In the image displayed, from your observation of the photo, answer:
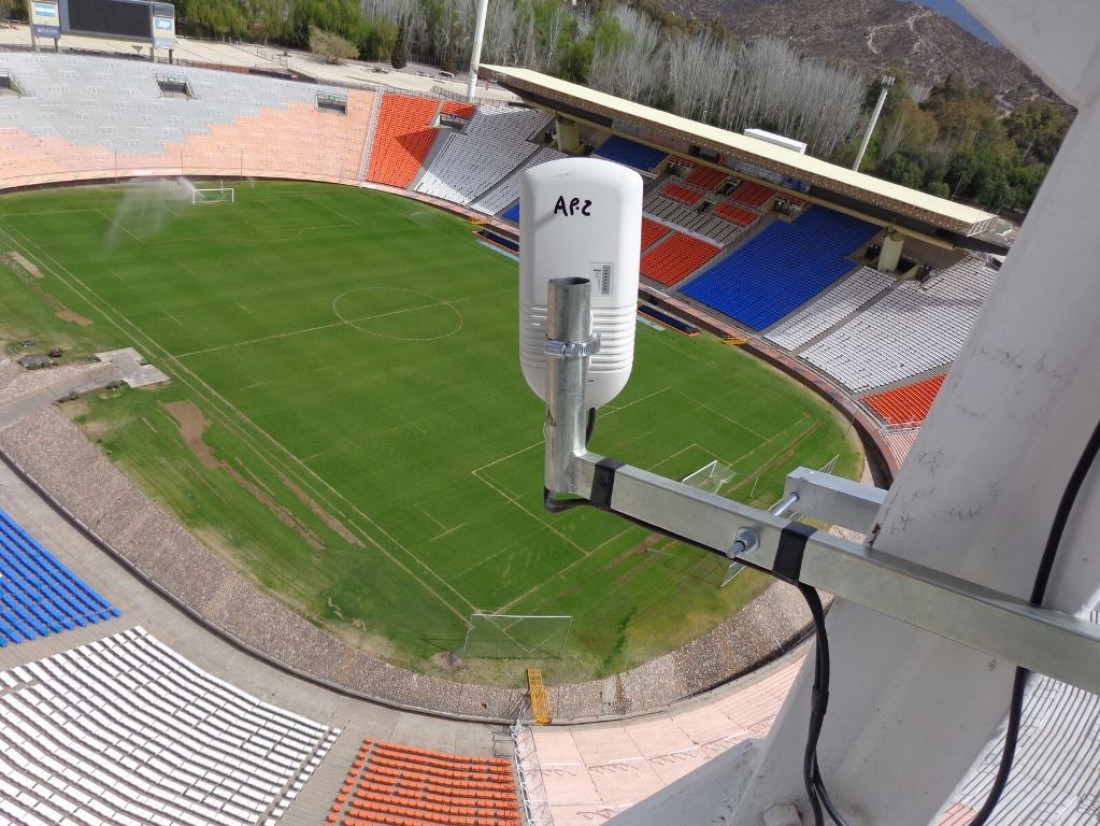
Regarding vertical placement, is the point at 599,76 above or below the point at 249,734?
above

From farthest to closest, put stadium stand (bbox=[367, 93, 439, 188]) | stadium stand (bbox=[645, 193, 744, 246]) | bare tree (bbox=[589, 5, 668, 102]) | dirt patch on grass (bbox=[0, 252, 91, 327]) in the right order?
bare tree (bbox=[589, 5, 668, 102]) < stadium stand (bbox=[367, 93, 439, 188]) < stadium stand (bbox=[645, 193, 744, 246]) < dirt patch on grass (bbox=[0, 252, 91, 327])

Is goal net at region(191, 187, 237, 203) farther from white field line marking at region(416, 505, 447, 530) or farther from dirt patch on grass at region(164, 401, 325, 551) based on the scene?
white field line marking at region(416, 505, 447, 530)

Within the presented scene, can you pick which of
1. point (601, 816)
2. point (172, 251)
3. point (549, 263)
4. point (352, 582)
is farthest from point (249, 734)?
point (172, 251)

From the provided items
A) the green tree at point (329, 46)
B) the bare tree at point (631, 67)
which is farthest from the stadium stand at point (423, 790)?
the green tree at point (329, 46)

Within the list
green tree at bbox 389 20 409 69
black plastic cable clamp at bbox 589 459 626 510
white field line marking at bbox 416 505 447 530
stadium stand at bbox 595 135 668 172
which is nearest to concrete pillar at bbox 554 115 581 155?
stadium stand at bbox 595 135 668 172

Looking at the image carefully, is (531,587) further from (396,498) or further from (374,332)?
(374,332)

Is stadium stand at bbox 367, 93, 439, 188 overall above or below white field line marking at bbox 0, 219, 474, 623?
above
